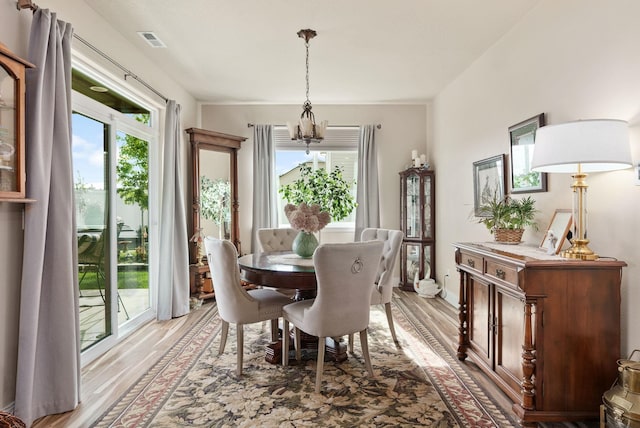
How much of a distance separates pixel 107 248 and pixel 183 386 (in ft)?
4.85

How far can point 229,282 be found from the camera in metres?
2.60

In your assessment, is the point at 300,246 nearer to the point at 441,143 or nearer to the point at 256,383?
the point at 256,383

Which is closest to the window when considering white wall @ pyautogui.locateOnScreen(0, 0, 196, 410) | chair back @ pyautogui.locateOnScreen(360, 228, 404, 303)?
chair back @ pyautogui.locateOnScreen(360, 228, 404, 303)

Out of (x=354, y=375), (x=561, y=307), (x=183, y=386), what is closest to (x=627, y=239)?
(x=561, y=307)

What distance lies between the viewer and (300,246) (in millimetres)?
3084

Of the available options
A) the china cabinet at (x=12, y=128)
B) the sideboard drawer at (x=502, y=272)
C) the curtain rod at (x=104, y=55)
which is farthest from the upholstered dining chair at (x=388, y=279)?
the curtain rod at (x=104, y=55)

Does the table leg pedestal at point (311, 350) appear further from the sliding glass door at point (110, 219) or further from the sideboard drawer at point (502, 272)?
the sliding glass door at point (110, 219)

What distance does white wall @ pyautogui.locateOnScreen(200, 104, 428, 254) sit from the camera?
5.43 metres

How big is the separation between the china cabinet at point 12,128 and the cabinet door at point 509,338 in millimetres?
2746

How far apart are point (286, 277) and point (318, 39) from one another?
2.17 metres

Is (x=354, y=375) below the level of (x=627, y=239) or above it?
below

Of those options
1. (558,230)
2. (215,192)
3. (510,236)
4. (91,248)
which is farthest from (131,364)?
(558,230)

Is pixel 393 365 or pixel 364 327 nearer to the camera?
pixel 364 327

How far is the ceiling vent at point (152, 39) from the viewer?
317 cm
